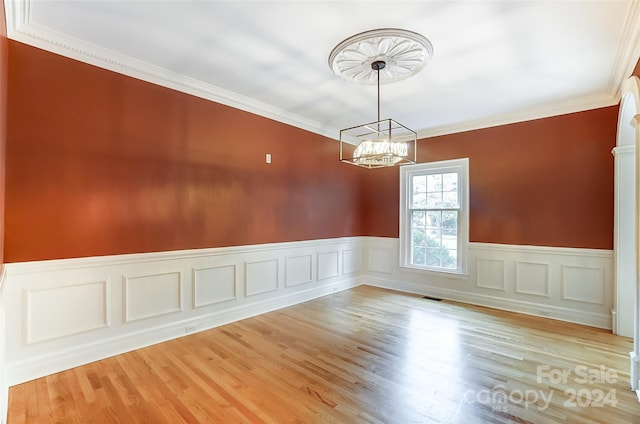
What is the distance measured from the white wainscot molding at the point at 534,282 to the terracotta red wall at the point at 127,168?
265cm

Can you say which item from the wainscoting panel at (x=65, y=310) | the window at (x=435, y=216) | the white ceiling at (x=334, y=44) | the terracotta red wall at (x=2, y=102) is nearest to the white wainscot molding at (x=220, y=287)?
the wainscoting panel at (x=65, y=310)

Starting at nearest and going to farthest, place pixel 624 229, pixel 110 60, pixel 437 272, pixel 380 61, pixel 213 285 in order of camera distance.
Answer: pixel 380 61 < pixel 110 60 < pixel 624 229 < pixel 213 285 < pixel 437 272

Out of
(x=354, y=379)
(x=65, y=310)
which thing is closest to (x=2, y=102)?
(x=65, y=310)

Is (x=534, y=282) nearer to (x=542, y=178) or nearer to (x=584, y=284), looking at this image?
(x=584, y=284)

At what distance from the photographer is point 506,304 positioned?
4.27m

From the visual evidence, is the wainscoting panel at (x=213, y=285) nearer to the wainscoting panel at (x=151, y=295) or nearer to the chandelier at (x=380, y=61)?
the wainscoting panel at (x=151, y=295)

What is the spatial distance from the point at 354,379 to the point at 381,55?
269 centimetres

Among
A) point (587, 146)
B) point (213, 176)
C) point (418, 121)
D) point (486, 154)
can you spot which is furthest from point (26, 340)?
point (587, 146)

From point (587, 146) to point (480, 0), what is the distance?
283 centimetres

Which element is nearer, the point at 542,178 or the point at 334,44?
the point at 334,44

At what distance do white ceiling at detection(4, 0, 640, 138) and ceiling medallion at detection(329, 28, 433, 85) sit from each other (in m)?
0.06

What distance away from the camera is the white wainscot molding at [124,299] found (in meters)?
2.37

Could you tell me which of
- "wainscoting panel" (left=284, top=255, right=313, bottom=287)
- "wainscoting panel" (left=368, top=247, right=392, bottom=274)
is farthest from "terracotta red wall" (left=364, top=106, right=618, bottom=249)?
"wainscoting panel" (left=284, top=255, right=313, bottom=287)

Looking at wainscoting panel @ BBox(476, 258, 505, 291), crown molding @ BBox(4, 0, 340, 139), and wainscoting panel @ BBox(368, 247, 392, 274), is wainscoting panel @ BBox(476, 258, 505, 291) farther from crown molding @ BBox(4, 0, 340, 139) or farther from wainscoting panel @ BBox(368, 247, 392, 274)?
crown molding @ BBox(4, 0, 340, 139)
